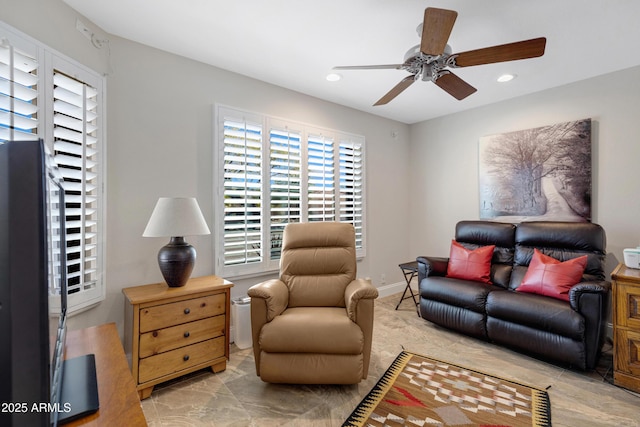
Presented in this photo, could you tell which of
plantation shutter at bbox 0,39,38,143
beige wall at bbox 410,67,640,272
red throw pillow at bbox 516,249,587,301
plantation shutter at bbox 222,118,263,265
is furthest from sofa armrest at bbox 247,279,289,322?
beige wall at bbox 410,67,640,272

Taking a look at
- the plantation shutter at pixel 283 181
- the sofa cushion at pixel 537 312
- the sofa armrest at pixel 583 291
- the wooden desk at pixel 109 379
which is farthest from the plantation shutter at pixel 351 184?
the wooden desk at pixel 109 379

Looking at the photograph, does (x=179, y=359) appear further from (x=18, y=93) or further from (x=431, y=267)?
(x=431, y=267)

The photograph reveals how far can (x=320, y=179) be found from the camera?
138 inches

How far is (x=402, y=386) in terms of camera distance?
6.84 ft

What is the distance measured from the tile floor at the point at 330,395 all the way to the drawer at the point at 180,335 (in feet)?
1.04

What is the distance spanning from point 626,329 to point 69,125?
4.02 meters

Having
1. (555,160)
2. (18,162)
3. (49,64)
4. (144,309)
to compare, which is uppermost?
(49,64)

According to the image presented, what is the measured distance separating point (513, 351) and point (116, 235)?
3.54m

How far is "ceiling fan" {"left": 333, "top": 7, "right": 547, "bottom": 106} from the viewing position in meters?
1.51

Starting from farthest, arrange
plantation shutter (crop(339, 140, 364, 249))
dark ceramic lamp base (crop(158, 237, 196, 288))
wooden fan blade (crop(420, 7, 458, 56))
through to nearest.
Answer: plantation shutter (crop(339, 140, 364, 249)) < dark ceramic lamp base (crop(158, 237, 196, 288)) < wooden fan blade (crop(420, 7, 458, 56))

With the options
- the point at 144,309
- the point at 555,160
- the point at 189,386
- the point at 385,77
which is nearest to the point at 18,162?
the point at 144,309

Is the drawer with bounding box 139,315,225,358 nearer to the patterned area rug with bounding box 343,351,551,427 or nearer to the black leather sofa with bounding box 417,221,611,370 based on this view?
the patterned area rug with bounding box 343,351,551,427

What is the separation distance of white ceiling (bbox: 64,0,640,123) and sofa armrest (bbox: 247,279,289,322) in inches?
76.2

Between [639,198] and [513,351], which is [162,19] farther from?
[639,198]
